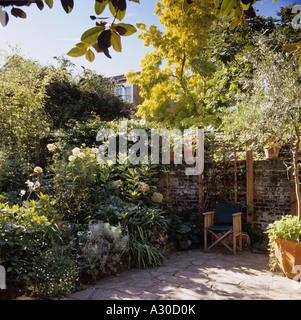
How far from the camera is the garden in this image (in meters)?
3.56

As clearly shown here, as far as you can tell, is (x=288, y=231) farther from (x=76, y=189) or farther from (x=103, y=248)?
(x=76, y=189)

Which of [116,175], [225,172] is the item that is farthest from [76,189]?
[225,172]

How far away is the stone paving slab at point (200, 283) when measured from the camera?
3355 millimetres

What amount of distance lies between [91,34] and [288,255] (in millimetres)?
3885

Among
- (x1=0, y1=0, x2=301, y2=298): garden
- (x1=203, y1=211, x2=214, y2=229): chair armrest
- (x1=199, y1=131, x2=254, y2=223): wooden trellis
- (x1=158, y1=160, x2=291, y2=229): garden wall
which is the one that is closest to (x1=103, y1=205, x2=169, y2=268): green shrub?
(x1=0, y1=0, x2=301, y2=298): garden

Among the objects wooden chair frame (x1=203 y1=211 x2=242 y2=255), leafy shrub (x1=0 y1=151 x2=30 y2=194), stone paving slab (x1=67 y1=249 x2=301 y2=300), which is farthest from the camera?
leafy shrub (x1=0 y1=151 x2=30 y2=194)

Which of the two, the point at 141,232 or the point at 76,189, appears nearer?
the point at 141,232

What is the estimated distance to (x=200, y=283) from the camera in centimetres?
Result: 381

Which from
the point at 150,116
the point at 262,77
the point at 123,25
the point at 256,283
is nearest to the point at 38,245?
the point at 256,283

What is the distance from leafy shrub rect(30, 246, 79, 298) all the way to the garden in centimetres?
1

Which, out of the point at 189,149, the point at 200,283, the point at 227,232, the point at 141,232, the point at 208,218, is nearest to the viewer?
the point at 200,283

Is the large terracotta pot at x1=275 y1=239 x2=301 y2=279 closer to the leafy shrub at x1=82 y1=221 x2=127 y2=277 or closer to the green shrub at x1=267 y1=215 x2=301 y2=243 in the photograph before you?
the green shrub at x1=267 y1=215 x2=301 y2=243

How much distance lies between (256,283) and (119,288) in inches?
68.1

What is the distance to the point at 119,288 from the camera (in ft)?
11.7
